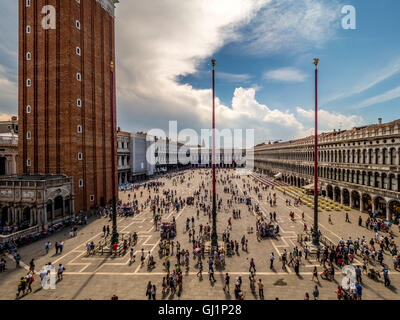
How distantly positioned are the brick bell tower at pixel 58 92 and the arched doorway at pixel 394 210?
3928 centimetres

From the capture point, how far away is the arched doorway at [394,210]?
26.1 metres

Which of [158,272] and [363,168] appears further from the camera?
[363,168]

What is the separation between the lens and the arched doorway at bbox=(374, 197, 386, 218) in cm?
2878

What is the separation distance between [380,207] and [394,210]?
9.51 ft

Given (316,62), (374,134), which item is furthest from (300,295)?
(374,134)

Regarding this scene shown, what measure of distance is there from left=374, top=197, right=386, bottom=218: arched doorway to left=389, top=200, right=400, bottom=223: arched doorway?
1311 millimetres

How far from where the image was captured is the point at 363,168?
104 ft

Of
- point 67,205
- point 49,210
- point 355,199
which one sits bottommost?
point 355,199

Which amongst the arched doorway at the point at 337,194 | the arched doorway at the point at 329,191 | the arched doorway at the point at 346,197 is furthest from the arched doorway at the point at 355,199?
the arched doorway at the point at 329,191

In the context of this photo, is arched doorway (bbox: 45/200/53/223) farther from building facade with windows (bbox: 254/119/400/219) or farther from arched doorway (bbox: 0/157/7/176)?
building facade with windows (bbox: 254/119/400/219)

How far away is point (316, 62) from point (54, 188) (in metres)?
33.2

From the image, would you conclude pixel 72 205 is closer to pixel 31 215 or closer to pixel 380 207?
pixel 31 215

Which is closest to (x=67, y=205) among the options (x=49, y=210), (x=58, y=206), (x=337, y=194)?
(x=58, y=206)

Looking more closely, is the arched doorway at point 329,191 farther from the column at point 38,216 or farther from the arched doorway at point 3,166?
the arched doorway at point 3,166
